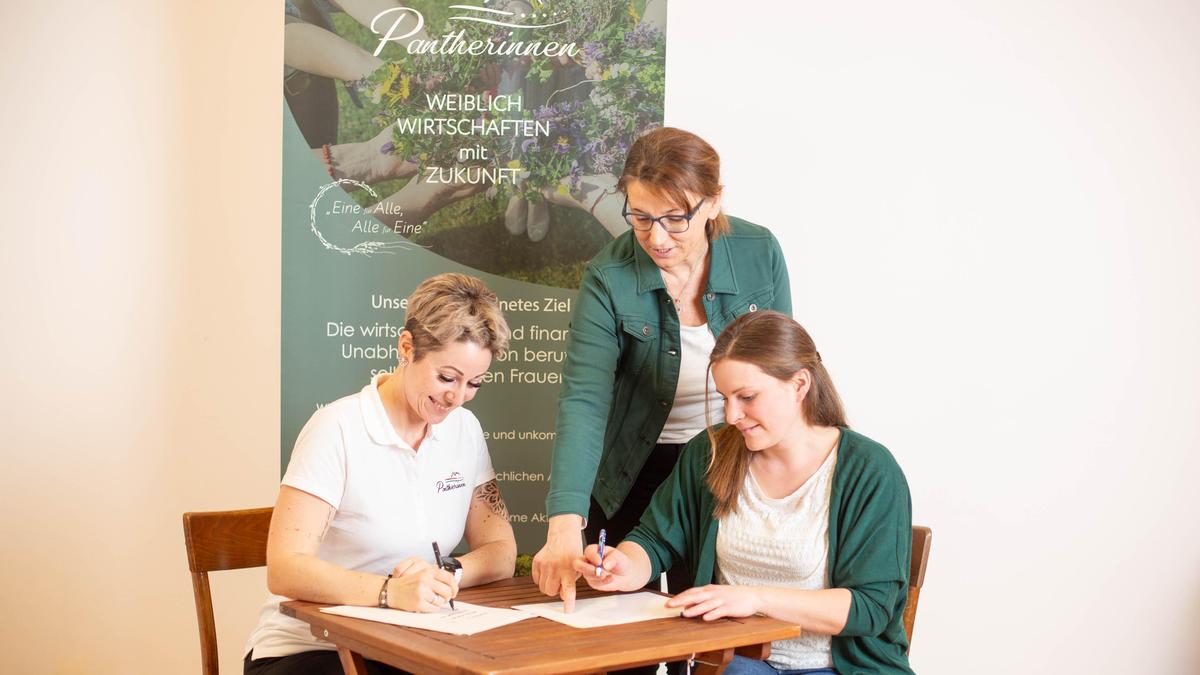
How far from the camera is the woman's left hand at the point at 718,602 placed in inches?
74.7

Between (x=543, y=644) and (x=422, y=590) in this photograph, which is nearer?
(x=543, y=644)

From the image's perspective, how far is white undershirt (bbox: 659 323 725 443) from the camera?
2488 millimetres

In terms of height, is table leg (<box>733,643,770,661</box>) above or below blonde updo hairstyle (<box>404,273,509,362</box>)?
below

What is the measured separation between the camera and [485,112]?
318 centimetres

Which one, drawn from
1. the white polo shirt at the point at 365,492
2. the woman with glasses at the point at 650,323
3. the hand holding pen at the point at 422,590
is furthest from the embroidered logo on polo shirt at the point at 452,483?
the hand holding pen at the point at 422,590

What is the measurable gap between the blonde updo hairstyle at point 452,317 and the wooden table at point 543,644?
557mm

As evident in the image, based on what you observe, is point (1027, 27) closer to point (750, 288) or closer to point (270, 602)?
point (750, 288)

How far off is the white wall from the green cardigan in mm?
1180

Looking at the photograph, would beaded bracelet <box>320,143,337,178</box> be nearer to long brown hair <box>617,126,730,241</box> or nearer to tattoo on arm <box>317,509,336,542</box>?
long brown hair <box>617,126,730,241</box>

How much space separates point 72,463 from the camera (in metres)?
3.35

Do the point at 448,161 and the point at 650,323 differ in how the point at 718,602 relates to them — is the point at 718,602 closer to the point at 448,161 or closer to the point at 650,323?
the point at 650,323

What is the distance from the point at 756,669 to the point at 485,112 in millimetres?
1831

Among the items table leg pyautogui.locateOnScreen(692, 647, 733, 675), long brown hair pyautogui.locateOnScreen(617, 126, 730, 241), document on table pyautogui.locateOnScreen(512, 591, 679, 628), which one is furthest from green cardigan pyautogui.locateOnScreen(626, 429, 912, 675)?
long brown hair pyautogui.locateOnScreen(617, 126, 730, 241)

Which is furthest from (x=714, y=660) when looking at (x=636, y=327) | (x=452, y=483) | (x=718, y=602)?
(x=636, y=327)
